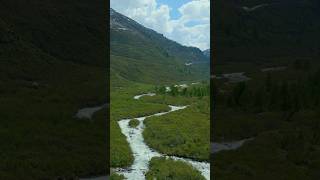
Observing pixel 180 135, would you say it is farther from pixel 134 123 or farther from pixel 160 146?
pixel 134 123
